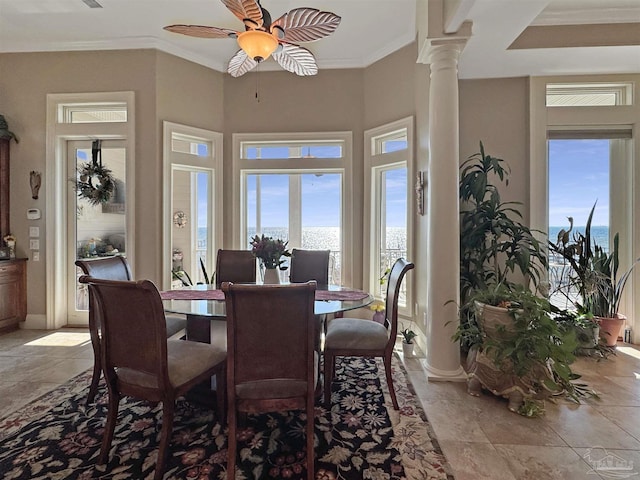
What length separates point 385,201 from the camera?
14.1 ft

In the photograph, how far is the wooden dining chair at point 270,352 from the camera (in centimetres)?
157

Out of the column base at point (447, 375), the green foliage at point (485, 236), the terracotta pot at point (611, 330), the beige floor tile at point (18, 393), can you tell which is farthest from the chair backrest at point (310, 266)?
the terracotta pot at point (611, 330)

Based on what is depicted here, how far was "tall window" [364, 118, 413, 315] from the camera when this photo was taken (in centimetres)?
402

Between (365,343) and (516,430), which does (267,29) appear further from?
(516,430)

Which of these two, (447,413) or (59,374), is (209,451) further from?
(59,374)

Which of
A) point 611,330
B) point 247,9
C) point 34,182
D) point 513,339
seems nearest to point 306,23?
point 247,9

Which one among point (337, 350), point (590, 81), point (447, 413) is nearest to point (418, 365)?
point (447, 413)

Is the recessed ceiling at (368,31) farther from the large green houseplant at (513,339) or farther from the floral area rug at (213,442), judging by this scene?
the floral area rug at (213,442)

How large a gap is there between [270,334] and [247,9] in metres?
2.15

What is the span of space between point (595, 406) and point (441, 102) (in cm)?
261

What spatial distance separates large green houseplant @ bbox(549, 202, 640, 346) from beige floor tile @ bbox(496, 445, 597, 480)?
219 cm

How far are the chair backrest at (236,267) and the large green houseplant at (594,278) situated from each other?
324 cm

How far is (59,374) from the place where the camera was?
2904mm

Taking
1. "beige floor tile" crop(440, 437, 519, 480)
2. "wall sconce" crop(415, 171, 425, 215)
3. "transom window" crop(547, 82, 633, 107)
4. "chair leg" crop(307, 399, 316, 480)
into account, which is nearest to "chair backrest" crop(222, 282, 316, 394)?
"chair leg" crop(307, 399, 316, 480)
